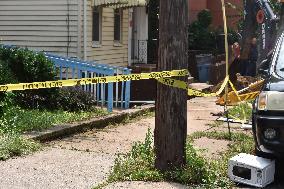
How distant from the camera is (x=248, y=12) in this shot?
1339 cm

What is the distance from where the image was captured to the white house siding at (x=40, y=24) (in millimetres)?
14297

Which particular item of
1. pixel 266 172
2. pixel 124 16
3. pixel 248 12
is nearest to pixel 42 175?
pixel 266 172

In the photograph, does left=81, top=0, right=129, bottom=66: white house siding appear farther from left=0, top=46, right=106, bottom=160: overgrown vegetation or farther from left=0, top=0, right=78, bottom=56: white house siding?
left=0, top=46, right=106, bottom=160: overgrown vegetation

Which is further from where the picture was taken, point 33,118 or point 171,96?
point 33,118

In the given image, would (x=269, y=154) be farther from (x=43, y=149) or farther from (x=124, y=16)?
(x=124, y=16)

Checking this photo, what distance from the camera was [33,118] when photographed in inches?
340

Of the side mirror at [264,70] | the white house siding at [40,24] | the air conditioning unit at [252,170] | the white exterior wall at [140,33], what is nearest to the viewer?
the air conditioning unit at [252,170]

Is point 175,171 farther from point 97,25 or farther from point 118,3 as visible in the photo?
point 97,25

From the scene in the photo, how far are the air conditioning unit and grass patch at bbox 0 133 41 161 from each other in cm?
288

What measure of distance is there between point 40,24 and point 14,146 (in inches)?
331

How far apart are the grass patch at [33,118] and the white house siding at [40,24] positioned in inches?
189

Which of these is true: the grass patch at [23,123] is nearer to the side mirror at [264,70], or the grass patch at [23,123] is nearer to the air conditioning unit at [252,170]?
the air conditioning unit at [252,170]

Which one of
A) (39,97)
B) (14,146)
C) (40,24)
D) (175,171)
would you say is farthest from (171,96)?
(40,24)

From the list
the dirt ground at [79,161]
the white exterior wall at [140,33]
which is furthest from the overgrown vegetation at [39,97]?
the white exterior wall at [140,33]
